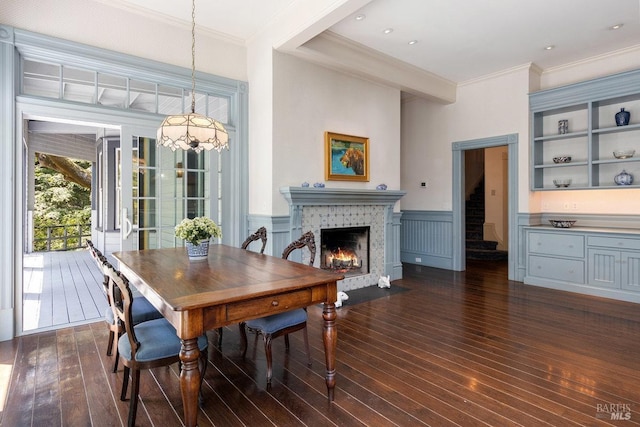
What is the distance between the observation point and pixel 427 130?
6.62 m

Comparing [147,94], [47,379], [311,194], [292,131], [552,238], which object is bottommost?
[47,379]

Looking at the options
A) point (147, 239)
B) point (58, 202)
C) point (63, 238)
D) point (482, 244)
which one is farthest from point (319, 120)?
point (58, 202)

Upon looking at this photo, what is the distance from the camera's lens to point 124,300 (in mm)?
1748

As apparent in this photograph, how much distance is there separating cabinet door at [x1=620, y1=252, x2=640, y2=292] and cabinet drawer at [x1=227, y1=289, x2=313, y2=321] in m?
4.38

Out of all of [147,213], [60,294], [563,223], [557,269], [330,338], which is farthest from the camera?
[563,223]

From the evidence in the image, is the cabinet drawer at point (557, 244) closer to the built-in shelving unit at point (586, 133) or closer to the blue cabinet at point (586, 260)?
the blue cabinet at point (586, 260)

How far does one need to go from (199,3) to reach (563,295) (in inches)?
219

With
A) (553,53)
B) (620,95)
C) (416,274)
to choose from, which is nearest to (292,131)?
(416,274)

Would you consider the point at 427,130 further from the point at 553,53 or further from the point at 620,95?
the point at 620,95

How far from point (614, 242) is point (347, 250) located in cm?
337

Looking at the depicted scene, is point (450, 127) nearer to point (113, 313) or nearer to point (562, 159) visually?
point (562, 159)

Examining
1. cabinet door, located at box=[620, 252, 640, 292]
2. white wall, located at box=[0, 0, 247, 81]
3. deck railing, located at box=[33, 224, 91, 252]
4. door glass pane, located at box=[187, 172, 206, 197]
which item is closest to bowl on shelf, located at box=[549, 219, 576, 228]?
cabinet door, located at box=[620, 252, 640, 292]

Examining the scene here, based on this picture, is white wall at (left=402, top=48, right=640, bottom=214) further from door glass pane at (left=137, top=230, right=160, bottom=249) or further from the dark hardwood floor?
door glass pane at (left=137, top=230, right=160, bottom=249)

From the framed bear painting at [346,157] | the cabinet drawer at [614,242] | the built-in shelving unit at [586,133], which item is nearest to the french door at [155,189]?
the framed bear painting at [346,157]
